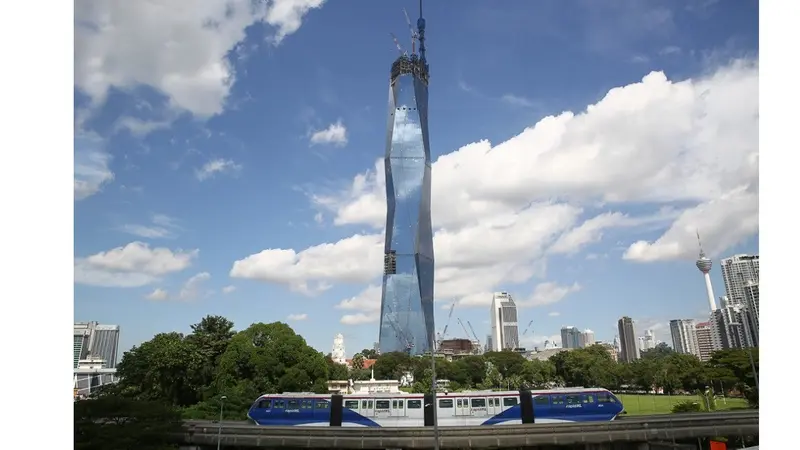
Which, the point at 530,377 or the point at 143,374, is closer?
the point at 143,374

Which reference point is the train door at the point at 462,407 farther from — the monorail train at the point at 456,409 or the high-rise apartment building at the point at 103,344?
the high-rise apartment building at the point at 103,344

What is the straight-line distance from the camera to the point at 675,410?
19953 mm

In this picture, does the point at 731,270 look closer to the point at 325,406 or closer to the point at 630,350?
the point at 325,406

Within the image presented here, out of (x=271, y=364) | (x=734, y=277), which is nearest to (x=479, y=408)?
(x=271, y=364)

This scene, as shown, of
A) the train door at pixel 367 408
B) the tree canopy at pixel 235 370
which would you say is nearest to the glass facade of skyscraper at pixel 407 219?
the tree canopy at pixel 235 370

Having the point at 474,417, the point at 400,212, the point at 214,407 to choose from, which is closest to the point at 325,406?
the point at 474,417

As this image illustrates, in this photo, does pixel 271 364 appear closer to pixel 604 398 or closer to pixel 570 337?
pixel 604 398

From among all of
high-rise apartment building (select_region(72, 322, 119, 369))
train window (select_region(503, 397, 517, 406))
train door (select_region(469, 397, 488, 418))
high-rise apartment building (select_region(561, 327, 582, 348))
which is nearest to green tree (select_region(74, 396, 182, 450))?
train door (select_region(469, 397, 488, 418))

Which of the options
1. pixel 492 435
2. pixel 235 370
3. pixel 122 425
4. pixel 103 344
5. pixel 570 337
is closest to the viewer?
pixel 122 425

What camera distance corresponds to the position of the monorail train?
14938 mm

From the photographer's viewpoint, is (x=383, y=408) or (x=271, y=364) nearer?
(x=383, y=408)

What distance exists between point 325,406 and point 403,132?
3169cm

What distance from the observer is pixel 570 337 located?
126m

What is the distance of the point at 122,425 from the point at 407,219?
32070 millimetres
